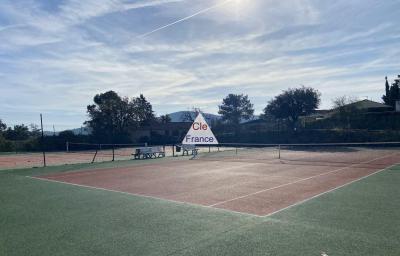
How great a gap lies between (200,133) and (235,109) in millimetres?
58559

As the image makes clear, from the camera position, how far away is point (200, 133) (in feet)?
91.3

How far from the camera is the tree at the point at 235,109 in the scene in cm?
8512

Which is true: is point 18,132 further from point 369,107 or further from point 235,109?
point 369,107

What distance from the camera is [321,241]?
21.8 feet

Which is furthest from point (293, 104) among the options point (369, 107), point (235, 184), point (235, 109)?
point (235, 184)

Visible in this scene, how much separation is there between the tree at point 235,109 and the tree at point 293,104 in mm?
24851

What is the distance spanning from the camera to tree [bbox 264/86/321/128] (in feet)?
192

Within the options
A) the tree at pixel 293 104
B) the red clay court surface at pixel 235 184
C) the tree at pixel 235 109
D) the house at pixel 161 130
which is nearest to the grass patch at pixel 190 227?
the red clay court surface at pixel 235 184

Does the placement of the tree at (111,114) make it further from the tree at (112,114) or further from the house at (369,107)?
the house at (369,107)

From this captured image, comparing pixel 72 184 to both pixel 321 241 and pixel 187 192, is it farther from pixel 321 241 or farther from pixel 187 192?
pixel 321 241

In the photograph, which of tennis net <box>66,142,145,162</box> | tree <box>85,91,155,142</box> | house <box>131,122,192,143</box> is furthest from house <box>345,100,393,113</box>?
tree <box>85,91,155,142</box>

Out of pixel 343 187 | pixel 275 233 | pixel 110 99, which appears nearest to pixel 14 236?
pixel 275 233

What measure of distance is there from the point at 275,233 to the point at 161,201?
452cm

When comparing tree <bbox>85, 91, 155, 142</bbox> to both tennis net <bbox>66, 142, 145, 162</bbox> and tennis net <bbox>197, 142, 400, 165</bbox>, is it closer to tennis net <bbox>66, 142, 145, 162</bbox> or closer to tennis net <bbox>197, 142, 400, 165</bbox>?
tennis net <bbox>66, 142, 145, 162</bbox>
